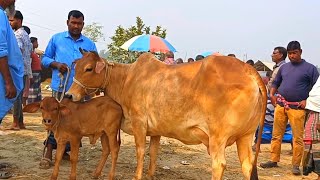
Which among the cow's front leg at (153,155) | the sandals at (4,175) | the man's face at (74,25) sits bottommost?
the sandals at (4,175)

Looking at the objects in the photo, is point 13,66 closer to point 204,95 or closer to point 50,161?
point 50,161

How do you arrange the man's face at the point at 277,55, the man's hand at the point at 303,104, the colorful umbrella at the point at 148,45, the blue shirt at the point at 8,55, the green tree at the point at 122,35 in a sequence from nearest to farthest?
1. the blue shirt at the point at 8,55
2. the man's hand at the point at 303,104
3. the man's face at the point at 277,55
4. the colorful umbrella at the point at 148,45
5. the green tree at the point at 122,35

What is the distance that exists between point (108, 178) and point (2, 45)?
2160 mm

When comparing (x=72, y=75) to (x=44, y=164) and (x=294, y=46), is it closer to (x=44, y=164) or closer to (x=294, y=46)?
(x=44, y=164)

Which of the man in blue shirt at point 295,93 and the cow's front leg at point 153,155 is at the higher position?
the man in blue shirt at point 295,93

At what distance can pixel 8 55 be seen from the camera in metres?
4.91

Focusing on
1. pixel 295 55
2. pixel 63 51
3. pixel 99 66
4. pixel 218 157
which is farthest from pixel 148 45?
pixel 218 157

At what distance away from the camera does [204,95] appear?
464 centimetres

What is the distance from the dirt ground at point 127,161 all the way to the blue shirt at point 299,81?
1319 millimetres

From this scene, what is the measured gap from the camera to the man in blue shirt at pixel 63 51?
5.73m

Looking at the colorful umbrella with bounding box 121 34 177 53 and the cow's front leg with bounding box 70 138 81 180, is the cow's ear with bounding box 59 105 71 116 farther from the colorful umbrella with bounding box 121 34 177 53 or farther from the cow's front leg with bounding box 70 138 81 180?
the colorful umbrella with bounding box 121 34 177 53

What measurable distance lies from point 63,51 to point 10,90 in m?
1.18

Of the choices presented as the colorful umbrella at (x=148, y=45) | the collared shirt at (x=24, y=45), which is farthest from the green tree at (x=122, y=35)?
the collared shirt at (x=24, y=45)

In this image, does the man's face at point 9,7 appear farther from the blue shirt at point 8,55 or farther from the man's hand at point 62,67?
the man's hand at point 62,67
